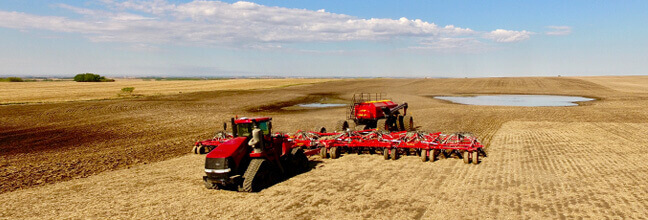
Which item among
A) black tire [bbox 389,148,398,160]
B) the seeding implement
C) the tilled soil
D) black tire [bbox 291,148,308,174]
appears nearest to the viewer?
the tilled soil

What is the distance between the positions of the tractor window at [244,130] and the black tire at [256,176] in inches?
41.3

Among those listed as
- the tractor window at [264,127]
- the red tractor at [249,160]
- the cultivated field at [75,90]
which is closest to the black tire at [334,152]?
the red tractor at [249,160]

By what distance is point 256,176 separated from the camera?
1092 cm

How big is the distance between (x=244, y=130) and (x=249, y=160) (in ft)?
3.32

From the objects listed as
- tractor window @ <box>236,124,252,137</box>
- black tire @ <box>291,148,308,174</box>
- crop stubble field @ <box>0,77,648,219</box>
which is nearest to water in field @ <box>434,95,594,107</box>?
crop stubble field @ <box>0,77,648,219</box>

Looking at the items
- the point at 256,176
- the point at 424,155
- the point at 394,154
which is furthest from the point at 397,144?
the point at 256,176

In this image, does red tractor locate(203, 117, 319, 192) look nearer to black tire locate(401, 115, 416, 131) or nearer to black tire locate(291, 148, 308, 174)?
black tire locate(291, 148, 308, 174)

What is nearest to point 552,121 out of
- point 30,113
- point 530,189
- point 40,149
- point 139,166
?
point 530,189

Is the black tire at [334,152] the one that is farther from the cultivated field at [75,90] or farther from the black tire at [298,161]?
the cultivated field at [75,90]

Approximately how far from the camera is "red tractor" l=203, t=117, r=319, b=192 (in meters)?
10.5

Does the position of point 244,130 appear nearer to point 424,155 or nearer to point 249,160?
point 249,160

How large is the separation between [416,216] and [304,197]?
3244 mm

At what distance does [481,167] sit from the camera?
13688mm

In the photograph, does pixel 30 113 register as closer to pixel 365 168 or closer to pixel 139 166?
pixel 139 166
